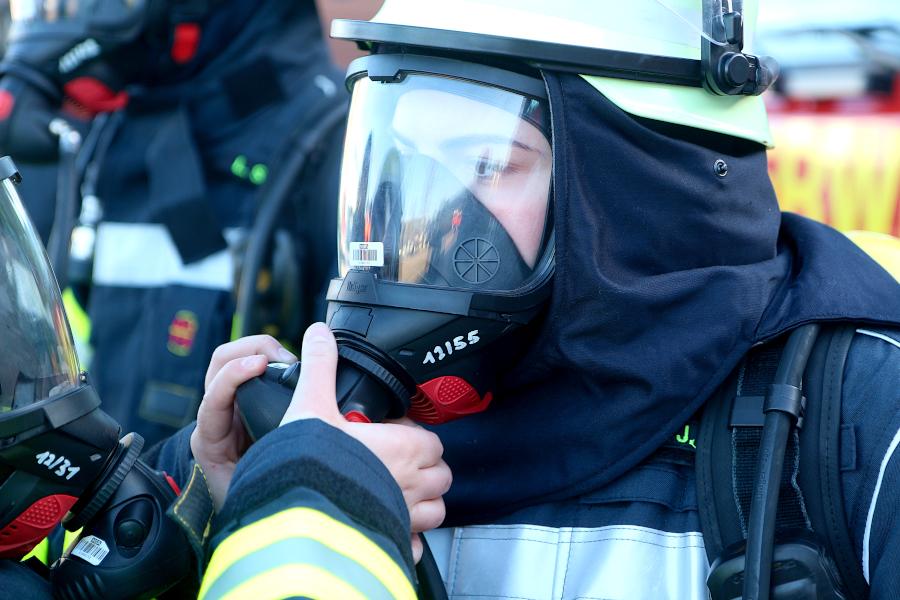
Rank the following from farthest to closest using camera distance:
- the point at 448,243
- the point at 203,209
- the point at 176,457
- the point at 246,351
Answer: the point at 203,209, the point at 176,457, the point at 246,351, the point at 448,243

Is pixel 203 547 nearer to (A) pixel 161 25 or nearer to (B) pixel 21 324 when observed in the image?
(B) pixel 21 324

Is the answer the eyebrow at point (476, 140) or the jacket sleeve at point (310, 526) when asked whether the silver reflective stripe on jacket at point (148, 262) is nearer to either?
the eyebrow at point (476, 140)

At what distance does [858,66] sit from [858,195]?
3.91ft

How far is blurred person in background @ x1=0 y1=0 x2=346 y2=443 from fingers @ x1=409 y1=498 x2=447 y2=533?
1668mm

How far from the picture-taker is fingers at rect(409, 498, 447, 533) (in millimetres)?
1677

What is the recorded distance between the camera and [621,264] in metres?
1.88

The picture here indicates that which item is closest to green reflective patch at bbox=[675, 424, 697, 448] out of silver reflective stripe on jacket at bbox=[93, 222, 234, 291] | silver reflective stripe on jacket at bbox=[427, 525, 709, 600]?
silver reflective stripe on jacket at bbox=[427, 525, 709, 600]

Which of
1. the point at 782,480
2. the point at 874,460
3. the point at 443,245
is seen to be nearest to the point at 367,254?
the point at 443,245

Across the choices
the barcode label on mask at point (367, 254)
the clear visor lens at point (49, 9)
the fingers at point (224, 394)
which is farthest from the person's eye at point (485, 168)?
the clear visor lens at point (49, 9)

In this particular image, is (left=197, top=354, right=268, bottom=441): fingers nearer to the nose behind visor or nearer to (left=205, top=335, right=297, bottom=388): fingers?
(left=205, top=335, right=297, bottom=388): fingers

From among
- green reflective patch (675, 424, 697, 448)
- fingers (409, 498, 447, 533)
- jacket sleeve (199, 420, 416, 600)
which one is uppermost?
jacket sleeve (199, 420, 416, 600)

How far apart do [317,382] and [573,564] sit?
0.53 m

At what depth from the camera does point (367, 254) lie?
6.04ft

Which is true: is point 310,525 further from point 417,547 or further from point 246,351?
point 246,351
